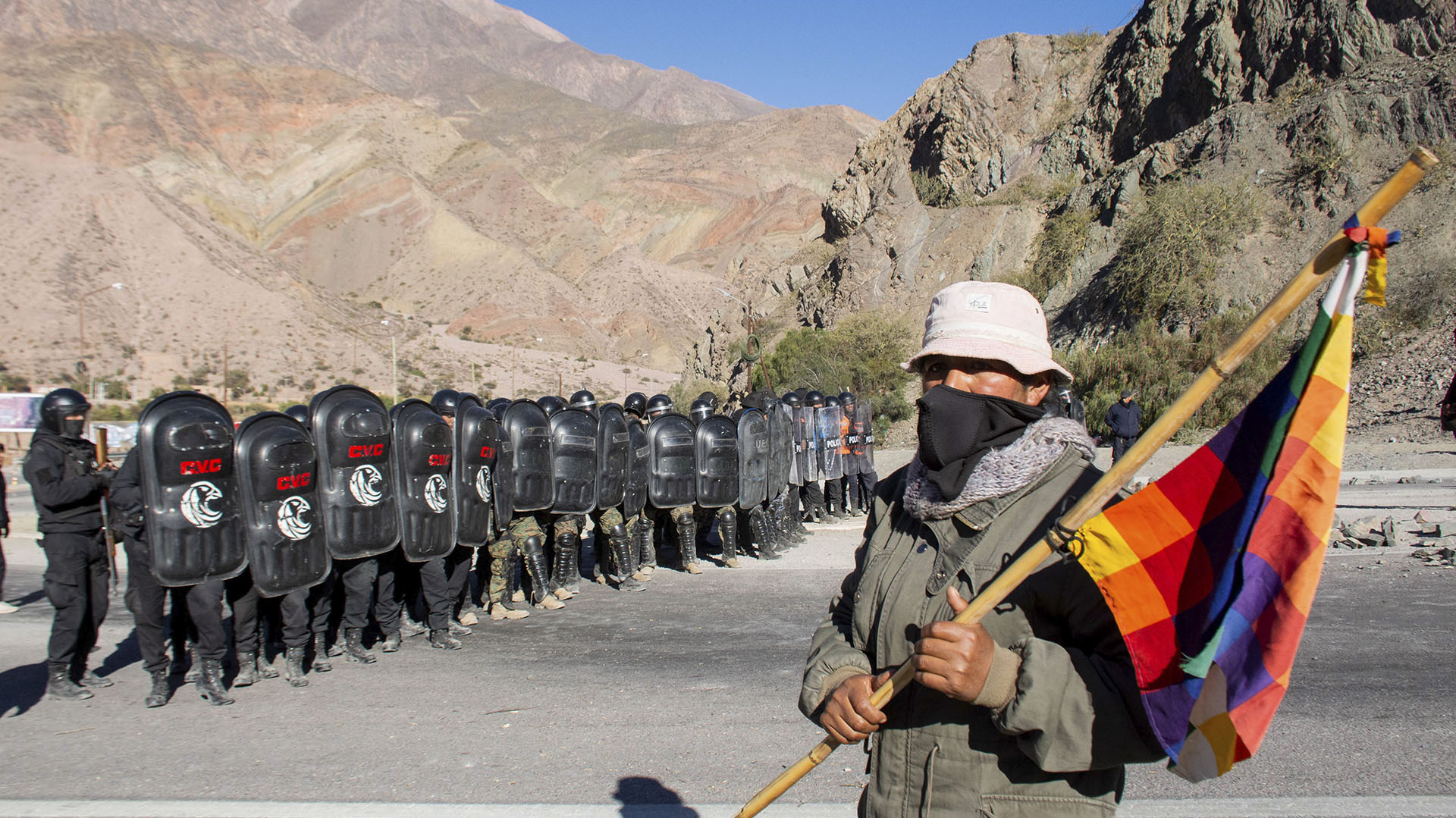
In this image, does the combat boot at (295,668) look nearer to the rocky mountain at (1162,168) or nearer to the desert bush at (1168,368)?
→ the desert bush at (1168,368)

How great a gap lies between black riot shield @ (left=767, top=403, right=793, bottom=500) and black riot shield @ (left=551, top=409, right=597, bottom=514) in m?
2.65

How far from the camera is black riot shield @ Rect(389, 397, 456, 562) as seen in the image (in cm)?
641

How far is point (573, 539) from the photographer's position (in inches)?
332

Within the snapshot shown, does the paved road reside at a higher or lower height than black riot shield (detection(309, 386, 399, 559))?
lower

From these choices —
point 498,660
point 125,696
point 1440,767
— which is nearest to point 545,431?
point 498,660

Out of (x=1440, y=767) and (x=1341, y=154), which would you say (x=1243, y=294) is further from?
(x=1440, y=767)

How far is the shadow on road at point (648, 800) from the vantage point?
388 centimetres

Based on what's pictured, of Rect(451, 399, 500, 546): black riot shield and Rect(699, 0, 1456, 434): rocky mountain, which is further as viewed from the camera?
Rect(699, 0, 1456, 434): rocky mountain

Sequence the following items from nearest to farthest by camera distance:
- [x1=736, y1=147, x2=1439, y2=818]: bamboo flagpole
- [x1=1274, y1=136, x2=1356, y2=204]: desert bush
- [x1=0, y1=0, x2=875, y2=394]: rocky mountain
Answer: [x1=736, y1=147, x2=1439, y2=818]: bamboo flagpole < [x1=1274, y1=136, x2=1356, y2=204]: desert bush < [x1=0, y1=0, x2=875, y2=394]: rocky mountain

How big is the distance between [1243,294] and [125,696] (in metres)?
27.3

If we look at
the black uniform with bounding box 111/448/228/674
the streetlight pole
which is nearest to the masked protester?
the black uniform with bounding box 111/448/228/674

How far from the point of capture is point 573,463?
26.5 feet

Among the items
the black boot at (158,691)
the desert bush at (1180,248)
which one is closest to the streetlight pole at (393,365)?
the desert bush at (1180,248)

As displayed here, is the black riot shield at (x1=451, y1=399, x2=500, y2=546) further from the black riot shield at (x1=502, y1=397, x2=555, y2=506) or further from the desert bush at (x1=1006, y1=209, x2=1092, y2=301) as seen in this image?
the desert bush at (x1=1006, y1=209, x2=1092, y2=301)
